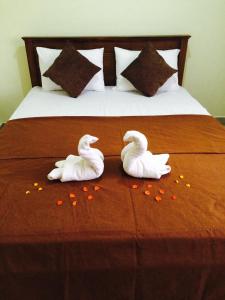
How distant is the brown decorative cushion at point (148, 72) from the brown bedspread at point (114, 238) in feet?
4.14

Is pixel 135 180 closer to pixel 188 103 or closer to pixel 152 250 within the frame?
pixel 152 250

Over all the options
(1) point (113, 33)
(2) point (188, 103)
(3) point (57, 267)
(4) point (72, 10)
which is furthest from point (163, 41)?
(3) point (57, 267)

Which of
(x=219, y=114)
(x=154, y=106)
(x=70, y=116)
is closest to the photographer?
(x=70, y=116)

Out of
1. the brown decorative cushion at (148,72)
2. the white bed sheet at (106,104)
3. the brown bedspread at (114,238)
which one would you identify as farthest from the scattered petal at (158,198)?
the brown decorative cushion at (148,72)

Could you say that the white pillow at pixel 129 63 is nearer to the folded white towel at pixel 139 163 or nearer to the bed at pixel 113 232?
the bed at pixel 113 232

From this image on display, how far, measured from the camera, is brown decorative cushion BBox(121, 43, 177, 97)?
2361 mm

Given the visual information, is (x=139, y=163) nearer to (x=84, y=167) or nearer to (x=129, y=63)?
(x=84, y=167)

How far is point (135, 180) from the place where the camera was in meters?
1.25

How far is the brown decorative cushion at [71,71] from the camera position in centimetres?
233

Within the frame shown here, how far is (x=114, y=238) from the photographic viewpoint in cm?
97

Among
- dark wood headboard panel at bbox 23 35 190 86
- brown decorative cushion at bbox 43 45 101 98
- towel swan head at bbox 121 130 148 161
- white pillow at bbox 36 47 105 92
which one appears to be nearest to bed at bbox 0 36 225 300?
towel swan head at bbox 121 130 148 161

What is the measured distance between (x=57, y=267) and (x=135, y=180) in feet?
1.76

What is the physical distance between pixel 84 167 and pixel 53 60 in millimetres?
1653

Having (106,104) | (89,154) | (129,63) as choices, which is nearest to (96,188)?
(89,154)
